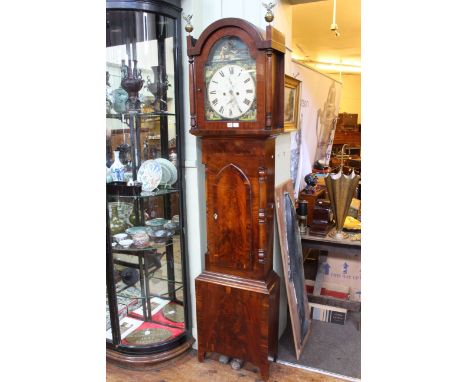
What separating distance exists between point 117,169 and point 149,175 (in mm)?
163

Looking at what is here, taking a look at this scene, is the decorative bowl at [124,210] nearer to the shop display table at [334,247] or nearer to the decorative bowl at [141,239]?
the decorative bowl at [141,239]

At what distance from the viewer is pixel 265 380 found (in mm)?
1855

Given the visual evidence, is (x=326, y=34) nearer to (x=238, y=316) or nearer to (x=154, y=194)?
(x=154, y=194)

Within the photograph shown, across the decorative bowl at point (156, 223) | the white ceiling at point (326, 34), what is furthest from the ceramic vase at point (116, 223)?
the white ceiling at point (326, 34)

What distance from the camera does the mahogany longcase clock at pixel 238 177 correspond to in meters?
1.64

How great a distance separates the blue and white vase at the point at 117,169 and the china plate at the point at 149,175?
0.28ft

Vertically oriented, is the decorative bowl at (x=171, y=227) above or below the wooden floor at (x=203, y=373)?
above

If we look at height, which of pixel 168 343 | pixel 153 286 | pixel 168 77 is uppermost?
pixel 168 77

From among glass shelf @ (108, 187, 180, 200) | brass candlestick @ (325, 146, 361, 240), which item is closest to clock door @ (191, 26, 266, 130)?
glass shelf @ (108, 187, 180, 200)

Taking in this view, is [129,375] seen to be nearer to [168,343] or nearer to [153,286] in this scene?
[168,343]

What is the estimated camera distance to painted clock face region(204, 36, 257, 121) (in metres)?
1.65

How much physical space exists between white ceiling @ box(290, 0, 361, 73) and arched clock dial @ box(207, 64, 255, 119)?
663 millimetres
